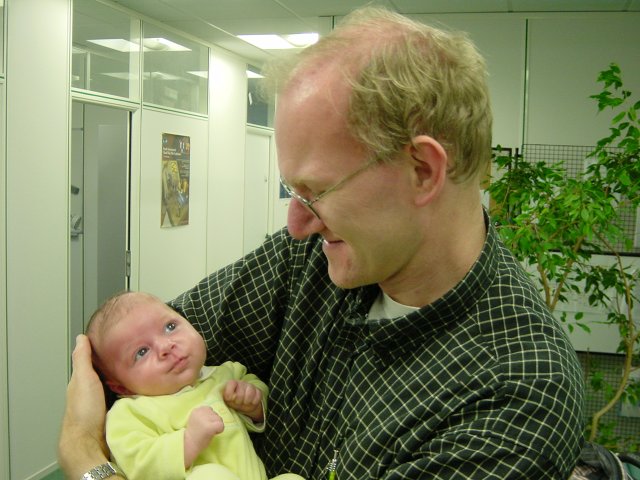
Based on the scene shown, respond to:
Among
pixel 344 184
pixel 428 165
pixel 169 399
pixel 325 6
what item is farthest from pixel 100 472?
pixel 325 6

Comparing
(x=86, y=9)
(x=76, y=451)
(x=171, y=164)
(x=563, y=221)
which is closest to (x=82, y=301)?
(x=171, y=164)

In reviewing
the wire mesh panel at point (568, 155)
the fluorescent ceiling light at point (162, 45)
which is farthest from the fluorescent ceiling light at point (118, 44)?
the wire mesh panel at point (568, 155)

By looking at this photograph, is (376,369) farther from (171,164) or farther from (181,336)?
(171,164)

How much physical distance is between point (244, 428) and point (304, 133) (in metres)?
0.67

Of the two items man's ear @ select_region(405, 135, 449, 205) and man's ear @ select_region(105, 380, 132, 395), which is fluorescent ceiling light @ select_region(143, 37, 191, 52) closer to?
man's ear @ select_region(105, 380, 132, 395)

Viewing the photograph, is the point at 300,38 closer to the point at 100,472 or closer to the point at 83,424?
the point at 83,424

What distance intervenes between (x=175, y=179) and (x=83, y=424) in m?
4.54

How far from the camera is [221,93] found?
6.65m

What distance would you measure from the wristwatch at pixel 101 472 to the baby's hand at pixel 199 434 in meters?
0.13

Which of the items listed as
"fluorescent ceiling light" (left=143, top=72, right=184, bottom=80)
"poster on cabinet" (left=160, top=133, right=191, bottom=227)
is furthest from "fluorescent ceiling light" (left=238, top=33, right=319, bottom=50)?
"poster on cabinet" (left=160, top=133, right=191, bottom=227)

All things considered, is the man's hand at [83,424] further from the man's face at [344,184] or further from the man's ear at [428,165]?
the man's ear at [428,165]

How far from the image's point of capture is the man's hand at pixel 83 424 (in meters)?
1.29

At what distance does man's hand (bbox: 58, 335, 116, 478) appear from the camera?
1.29 metres

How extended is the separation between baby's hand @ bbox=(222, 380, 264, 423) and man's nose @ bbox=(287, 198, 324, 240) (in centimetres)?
41
